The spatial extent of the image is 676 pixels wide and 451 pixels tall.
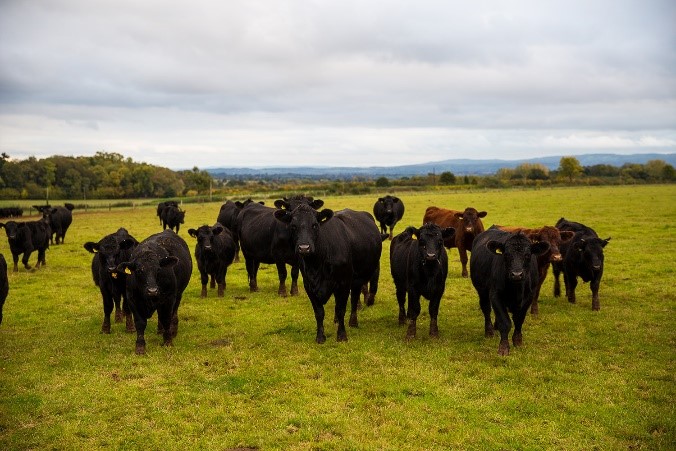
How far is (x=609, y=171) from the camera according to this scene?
123 m

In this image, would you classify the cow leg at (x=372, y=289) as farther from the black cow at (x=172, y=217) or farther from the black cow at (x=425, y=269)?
the black cow at (x=172, y=217)

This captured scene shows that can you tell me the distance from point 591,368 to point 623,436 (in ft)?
6.92

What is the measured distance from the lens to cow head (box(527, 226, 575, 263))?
1035 centimetres

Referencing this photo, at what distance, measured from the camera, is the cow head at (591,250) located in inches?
437

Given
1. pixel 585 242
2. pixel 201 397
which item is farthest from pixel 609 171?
pixel 201 397

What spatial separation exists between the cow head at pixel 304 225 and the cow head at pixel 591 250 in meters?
5.77

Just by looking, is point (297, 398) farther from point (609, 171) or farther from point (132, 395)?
point (609, 171)

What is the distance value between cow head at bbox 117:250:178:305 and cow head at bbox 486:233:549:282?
536 cm

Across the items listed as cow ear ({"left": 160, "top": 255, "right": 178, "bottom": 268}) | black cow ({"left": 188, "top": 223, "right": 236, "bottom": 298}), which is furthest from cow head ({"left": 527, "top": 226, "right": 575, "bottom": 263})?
black cow ({"left": 188, "top": 223, "right": 236, "bottom": 298})

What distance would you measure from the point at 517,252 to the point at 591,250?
390cm

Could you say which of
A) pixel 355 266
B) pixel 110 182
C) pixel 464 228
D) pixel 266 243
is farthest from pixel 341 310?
pixel 110 182

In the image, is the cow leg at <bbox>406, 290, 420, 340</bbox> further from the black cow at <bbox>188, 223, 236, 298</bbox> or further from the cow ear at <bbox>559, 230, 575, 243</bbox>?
the black cow at <bbox>188, 223, 236, 298</bbox>

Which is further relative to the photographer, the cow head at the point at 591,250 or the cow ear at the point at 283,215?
the cow head at the point at 591,250

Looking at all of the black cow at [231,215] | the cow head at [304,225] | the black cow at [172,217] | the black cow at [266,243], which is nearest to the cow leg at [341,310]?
the cow head at [304,225]
